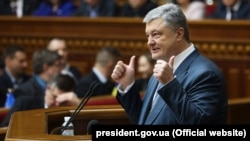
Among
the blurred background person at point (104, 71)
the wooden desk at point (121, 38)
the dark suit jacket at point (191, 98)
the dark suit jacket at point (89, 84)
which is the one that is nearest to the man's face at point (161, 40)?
the dark suit jacket at point (191, 98)

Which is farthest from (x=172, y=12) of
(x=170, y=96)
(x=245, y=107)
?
(x=245, y=107)

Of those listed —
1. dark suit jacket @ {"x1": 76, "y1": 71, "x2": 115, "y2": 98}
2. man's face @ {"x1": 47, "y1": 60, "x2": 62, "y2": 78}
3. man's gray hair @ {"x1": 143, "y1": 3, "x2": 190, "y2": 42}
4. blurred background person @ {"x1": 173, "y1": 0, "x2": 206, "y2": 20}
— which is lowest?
man's gray hair @ {"x1": 143, "y1": 3, "x2": 190, "y2": 42}

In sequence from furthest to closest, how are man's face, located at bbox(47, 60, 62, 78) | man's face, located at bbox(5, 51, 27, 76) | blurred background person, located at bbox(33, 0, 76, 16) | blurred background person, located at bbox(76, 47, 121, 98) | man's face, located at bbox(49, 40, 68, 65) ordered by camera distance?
blurred background person, located at bbox(33, 0, 76, 16) → man's face, located at bbox(49, 40, 68, 65) → man's face, located at bbox(5, 51, 27, 76) → blurred background person, located at bbox(76, 47, 121, 98) → man's face, located at bbox(47, 60, 62, 78)

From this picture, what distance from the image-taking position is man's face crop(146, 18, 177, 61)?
353 centimetres

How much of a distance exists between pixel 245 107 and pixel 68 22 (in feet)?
12.3

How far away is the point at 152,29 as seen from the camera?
355cm

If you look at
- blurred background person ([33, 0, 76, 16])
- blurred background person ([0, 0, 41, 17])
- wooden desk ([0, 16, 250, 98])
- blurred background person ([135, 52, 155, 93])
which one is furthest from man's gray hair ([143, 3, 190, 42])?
blurred background person ([0, 0, 41, 17])

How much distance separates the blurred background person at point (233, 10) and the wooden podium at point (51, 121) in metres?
4.42

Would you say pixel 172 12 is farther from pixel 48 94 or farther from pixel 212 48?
pixel 212 48

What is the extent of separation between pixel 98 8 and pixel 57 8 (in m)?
0.70

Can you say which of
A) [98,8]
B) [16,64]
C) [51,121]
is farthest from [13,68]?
[51,121]

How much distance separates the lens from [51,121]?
3.95 metres

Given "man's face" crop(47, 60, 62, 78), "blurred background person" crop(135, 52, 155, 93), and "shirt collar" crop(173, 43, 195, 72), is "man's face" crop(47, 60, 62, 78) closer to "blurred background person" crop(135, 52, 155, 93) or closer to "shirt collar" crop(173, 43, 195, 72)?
"blurred background person" crop(135, 52, 155, 93)

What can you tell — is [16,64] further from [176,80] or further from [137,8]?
[176,80]
